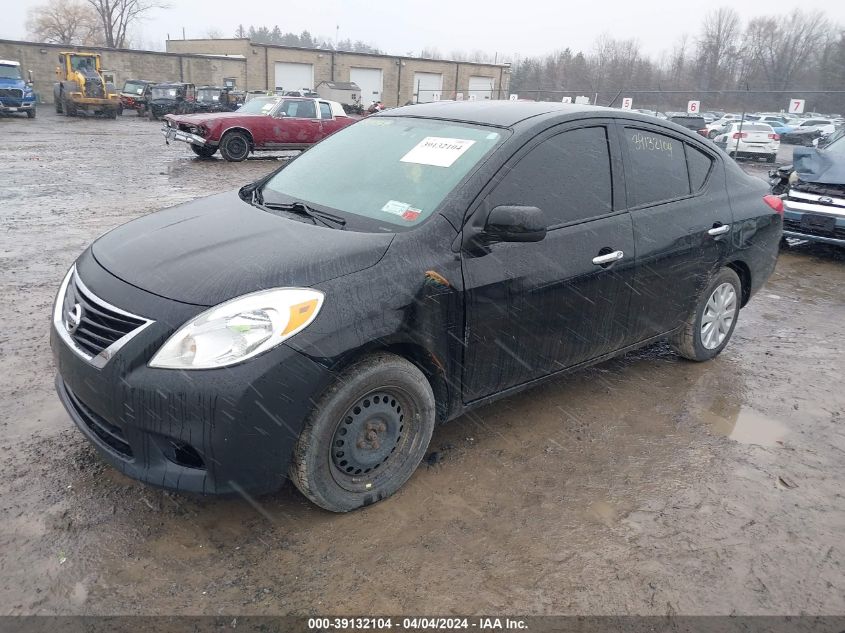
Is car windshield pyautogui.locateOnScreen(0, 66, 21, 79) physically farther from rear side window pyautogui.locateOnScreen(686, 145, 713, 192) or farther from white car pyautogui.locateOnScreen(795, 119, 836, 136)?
white car pyautogui.locateOnScreen(795, 119, 836, 136)

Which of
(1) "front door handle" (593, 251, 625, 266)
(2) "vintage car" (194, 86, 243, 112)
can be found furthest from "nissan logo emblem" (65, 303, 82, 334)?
(2) "vintage car" (194, 86, 243, 112)

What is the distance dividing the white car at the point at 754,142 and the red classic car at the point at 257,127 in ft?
46.1

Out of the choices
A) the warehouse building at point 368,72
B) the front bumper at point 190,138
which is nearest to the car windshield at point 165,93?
the warehouse building at point 368,72

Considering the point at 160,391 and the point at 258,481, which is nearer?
the point at 160,391

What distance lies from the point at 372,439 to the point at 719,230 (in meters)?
2.82

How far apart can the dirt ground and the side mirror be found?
1.19 metres

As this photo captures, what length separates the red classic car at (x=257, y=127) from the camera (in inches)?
584

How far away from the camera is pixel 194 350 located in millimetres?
2393

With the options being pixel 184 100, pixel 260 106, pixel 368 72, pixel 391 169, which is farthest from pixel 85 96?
pixel 391 169

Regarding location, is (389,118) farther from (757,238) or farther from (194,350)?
(757,238)

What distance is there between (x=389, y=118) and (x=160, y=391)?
2281mm

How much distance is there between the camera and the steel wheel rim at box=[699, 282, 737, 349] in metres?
4.48

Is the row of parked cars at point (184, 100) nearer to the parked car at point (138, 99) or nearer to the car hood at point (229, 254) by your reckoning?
the parked car at point (138, 99)

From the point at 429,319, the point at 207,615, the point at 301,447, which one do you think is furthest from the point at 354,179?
the point at 207,615
